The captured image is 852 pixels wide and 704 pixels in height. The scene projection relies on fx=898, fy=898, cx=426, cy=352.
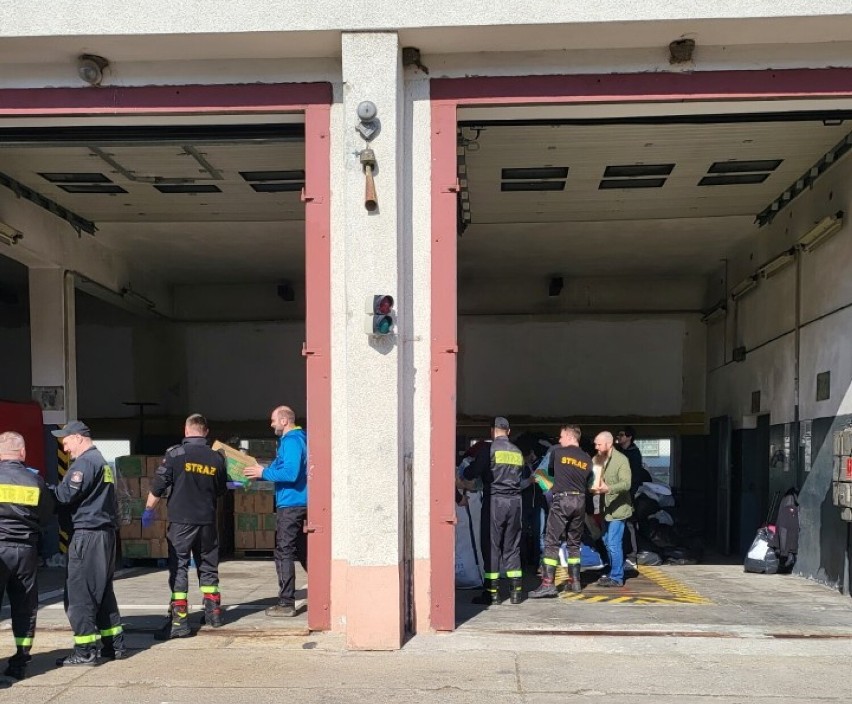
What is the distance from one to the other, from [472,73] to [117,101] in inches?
119

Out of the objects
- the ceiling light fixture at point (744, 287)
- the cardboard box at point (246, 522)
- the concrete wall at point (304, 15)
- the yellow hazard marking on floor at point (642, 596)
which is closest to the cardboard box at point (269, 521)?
the cardboard box at point (246, 522)

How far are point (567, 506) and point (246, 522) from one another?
5.39 m

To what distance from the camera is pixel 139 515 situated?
485 inches

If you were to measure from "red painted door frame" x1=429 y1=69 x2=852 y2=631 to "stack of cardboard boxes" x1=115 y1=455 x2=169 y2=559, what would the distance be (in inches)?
228

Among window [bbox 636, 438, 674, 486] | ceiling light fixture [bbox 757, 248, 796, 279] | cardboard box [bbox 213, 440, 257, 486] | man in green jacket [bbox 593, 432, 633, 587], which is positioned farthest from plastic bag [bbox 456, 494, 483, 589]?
window [bbox 636, 438, 674, 486]

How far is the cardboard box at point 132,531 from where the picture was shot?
12.2m

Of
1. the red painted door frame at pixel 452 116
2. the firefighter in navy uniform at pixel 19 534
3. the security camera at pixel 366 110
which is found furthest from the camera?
the red painted door frame at pixel 452 116

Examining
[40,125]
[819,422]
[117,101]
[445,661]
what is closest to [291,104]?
[117,101]

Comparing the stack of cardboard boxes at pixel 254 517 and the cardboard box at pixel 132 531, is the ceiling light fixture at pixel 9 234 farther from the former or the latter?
the stack of cardboard boxes at pixel 254 517

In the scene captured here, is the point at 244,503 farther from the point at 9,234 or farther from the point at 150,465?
the point at 9,234

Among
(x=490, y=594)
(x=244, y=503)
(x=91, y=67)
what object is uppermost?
(x=91, y=67)

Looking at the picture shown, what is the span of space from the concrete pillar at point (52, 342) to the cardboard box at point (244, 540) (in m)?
2.94

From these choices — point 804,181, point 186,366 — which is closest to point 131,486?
point 186,366

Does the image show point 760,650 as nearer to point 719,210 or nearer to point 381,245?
point 381,245
